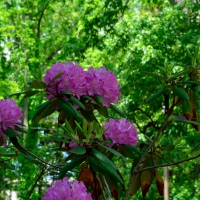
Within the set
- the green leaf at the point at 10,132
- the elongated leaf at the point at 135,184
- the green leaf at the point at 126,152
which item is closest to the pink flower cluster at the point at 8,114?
the green leaf at the point at 10,132

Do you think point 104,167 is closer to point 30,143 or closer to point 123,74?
point 123,74

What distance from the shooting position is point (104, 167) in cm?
151

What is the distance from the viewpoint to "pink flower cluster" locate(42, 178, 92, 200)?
139 centimetres

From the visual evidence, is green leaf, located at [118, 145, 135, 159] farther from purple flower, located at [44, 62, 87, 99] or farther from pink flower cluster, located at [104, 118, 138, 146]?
purple flower, located at [44, 62, 87, 99]

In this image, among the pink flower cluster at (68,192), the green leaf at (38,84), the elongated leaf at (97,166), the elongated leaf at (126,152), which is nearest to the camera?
the pink flower cluster at (68,192)

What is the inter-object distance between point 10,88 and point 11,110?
39.9 ft

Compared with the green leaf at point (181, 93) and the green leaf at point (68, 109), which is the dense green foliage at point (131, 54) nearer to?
the green leaf at point (181, 93)

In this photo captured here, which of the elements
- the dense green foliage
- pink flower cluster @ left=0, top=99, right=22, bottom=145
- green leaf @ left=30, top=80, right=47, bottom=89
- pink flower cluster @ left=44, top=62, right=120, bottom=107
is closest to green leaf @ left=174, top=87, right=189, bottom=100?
the dense green foliage

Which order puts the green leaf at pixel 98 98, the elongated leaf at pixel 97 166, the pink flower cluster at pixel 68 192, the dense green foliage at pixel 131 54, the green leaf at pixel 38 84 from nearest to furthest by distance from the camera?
the pink flower cluster at pixel 68 192 → the elongated leaf at pixel 97 166 → the green leaf at pixel 38 84 → the green leaf at pixel 98 98 → the dense green foliage at pixel 131 54

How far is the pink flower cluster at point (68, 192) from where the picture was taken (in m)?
1.39

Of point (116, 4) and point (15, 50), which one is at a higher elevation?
point (15, 50)

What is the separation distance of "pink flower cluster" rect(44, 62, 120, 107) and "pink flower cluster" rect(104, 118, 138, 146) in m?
0.09

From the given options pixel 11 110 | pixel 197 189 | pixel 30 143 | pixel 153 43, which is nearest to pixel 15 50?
pixel 30 143

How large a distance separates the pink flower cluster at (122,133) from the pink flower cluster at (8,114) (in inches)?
14.2
